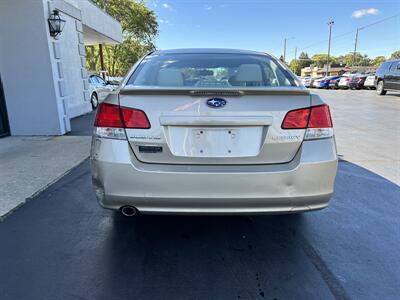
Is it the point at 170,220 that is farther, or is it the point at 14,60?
the point at 14,60

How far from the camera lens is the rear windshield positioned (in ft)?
9.14

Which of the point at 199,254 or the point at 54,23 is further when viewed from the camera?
the point at 54,23

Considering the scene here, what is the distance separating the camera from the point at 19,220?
316 cm

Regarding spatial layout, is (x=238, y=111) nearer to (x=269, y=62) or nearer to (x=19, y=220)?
(x=269, y=62)

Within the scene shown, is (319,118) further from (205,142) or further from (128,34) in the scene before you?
(128,34)

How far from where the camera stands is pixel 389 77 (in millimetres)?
17625

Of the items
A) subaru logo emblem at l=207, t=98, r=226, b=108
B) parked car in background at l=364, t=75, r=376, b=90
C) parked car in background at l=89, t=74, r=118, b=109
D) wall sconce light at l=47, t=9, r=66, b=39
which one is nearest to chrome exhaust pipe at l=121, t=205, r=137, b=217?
subaru logo emblem at l=207, t=98, r=226, b=108

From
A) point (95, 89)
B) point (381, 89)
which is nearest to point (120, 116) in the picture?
point (95, 89)

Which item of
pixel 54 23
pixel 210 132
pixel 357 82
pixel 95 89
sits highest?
pixel 54 23

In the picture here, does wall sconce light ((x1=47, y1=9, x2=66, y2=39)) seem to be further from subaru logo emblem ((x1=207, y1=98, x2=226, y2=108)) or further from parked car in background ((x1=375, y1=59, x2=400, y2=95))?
parked car in background ((x1=375, y1=59, x2=400, y2=95))

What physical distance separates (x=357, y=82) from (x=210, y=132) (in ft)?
95.2

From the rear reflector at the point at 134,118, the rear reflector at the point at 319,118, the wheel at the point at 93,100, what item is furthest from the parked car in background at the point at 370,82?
the rear reflector at the point at 134,118

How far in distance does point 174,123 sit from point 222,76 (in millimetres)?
1159

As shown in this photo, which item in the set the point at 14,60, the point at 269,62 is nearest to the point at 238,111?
the point at 269,62
